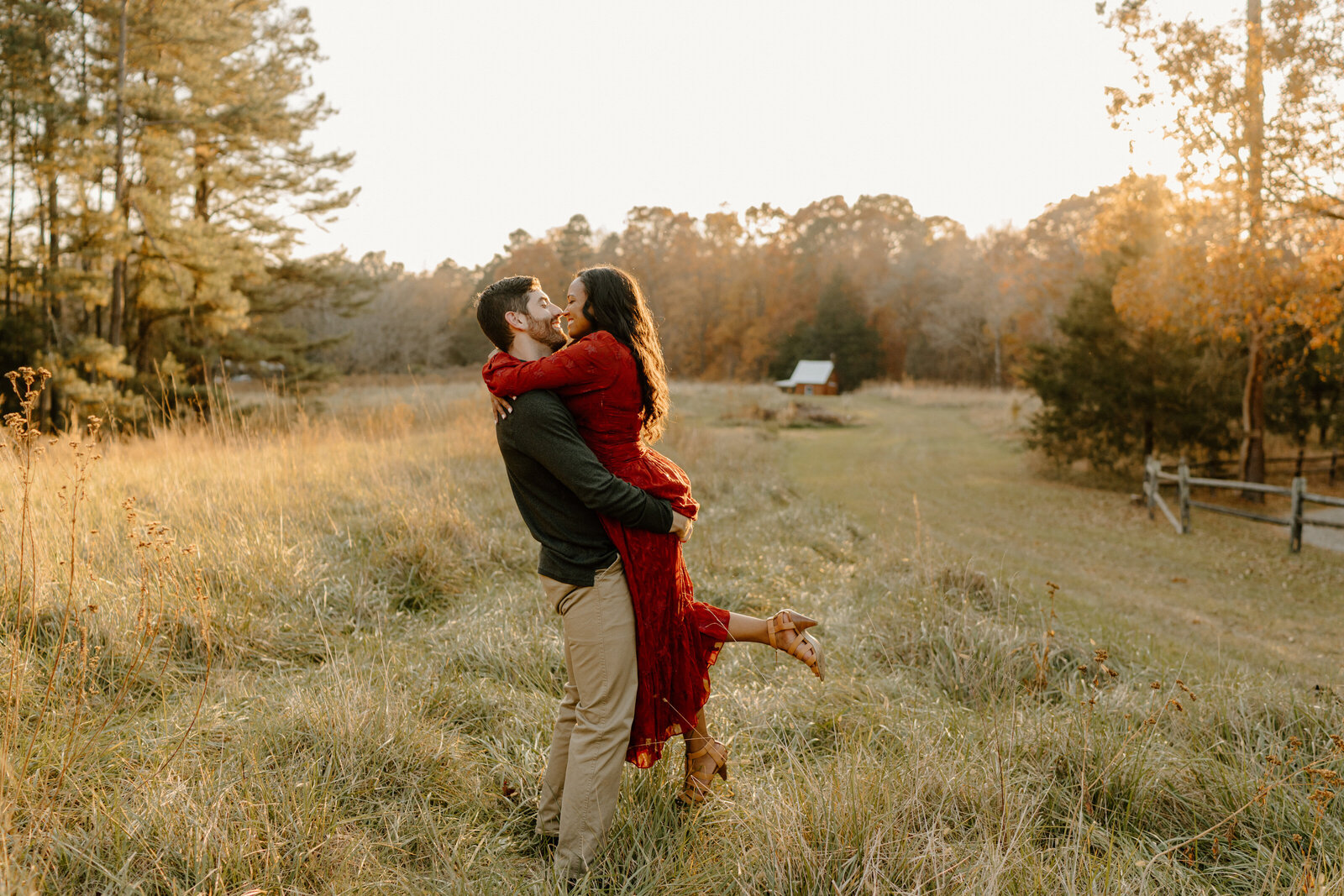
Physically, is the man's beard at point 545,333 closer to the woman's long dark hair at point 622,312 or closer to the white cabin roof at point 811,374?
the woman's long dark hair at point 622,312

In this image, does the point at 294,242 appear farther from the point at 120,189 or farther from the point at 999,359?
the point at 999,359

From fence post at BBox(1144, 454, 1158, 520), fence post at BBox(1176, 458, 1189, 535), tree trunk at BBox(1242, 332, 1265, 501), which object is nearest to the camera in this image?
fence post at BBox(1176, 458, 1189, 535)

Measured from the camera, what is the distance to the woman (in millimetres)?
2334

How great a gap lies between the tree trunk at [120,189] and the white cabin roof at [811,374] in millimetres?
35419

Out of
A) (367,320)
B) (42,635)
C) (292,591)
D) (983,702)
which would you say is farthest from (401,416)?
(367,320)

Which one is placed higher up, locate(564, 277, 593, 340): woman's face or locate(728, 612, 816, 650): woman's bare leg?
locate(564, 277, 593, 340): woman's face

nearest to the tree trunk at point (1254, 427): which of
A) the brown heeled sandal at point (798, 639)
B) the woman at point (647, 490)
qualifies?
the brown heeled sandal at point (798, 639)

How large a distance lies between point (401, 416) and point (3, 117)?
9.79 meters

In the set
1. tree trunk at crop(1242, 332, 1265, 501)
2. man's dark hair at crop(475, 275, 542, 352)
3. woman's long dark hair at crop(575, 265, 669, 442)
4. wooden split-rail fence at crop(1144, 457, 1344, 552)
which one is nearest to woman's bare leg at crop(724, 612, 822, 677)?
woman's long dark hair at crop(575, 265, 669, 442)

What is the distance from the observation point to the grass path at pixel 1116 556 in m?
5.96

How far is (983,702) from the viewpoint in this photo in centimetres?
402

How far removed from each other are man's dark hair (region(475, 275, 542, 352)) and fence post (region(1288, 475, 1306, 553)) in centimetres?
1115

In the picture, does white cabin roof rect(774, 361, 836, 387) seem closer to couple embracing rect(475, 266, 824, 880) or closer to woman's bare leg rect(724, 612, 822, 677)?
woman's bare leg rect(724, 612, 822, 677)

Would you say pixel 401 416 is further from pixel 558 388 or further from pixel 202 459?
pixel 558 388
